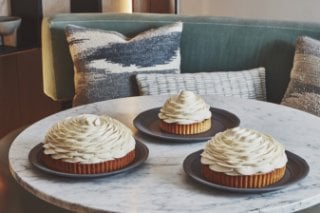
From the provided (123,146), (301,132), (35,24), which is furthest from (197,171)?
(35,24)

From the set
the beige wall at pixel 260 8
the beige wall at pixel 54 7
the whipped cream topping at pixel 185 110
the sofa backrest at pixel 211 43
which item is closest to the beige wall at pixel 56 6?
the beige wall at pixel 54 7

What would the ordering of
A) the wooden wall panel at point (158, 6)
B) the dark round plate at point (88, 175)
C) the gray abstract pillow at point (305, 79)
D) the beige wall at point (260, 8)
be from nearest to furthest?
the dark round plate at point (88, 175)
the gray abstract pillow at point (305, 79)
the beige wall at point (260, 8)
the wooden wall panel at point (158, 6)

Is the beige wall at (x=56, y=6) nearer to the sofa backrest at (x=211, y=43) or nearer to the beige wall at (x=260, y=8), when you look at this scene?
the beige wall at (x=260, y=8)

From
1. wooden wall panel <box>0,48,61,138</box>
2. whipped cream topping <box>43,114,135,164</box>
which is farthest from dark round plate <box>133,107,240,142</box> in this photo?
wooden wall panel <box>0,48,61,138</box>

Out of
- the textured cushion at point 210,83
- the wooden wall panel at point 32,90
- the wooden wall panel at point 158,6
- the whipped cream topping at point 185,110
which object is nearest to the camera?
the whipped cream topping at point 185,110

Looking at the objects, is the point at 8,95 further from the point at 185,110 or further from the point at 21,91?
the point at 185,110

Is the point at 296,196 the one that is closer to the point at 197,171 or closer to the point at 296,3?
the point at 197,171

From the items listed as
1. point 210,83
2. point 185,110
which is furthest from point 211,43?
point 185,110

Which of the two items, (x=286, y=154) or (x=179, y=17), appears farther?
(x=179, y=17)
